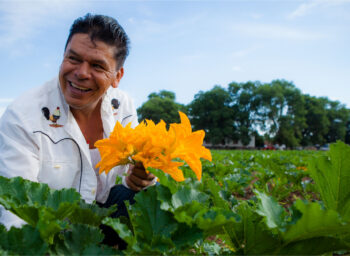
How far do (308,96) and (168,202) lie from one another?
2637 inches

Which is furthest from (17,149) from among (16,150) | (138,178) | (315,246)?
(315,246)

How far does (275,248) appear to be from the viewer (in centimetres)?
99

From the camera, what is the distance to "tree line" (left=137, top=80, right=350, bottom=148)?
51.7 meters

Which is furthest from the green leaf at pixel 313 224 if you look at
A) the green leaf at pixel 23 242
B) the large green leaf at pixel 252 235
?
the green leaf at pixel 23 242

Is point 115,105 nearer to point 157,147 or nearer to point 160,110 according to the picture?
point 157,147

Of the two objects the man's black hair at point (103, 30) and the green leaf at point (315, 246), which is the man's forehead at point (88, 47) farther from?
the green leaf at point (315, 246)

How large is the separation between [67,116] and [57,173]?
416 millimetres

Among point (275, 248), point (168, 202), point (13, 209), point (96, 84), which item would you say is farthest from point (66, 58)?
point (275, 248)

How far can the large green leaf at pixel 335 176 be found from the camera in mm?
1110

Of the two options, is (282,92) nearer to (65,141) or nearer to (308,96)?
(308,96)

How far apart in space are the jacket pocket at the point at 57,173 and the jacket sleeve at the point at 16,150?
98 millimetres

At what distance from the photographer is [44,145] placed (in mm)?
2059

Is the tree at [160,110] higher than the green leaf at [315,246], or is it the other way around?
the tree at [160,110]

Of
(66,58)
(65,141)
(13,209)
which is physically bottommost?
(13,209)
